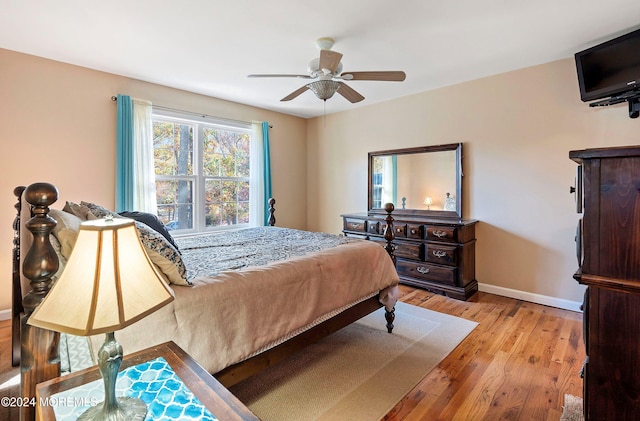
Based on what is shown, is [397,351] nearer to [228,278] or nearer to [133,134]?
[228,278]

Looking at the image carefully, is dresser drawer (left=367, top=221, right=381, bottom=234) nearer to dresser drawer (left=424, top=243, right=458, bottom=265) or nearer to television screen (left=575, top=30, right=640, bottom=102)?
dresser drawer (left=424, top=243, right=458, bottom=265)

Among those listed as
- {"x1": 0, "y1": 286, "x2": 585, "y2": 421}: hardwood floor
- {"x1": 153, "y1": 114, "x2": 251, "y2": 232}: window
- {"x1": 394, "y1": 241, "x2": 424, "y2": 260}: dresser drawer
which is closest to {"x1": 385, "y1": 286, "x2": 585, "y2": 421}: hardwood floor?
{"x1": 0, "y1": 286, "x2": 585, "y2": 421}: hardwood floor

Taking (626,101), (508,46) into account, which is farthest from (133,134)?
(626,101)

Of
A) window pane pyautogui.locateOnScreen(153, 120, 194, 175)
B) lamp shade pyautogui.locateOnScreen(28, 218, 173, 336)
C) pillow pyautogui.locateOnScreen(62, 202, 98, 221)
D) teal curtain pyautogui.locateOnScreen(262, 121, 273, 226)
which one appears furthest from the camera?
teal curtain pyautogui.locateOnScreen(262, 121, 273, 226)

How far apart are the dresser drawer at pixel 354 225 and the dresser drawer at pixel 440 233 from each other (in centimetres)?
94

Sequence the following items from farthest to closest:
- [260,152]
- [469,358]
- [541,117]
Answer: [260,152] < [541,117] < [469,358]

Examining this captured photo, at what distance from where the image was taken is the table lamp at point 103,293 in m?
0.72

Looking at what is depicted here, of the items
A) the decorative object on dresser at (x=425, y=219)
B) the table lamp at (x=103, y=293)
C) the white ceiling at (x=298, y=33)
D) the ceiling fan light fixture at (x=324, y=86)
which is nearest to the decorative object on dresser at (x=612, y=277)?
the table lamp at (x=103, y=293)

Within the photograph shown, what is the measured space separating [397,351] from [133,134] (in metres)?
3.55

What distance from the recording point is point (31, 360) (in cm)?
101

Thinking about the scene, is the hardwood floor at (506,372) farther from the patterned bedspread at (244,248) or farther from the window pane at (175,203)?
the window pane at (175,203)

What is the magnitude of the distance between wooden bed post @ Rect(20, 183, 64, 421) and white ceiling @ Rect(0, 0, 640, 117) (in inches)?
72.2

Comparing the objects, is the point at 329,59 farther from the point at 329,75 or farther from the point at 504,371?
the point at 504,371

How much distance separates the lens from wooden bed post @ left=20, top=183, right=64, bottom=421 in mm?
950
